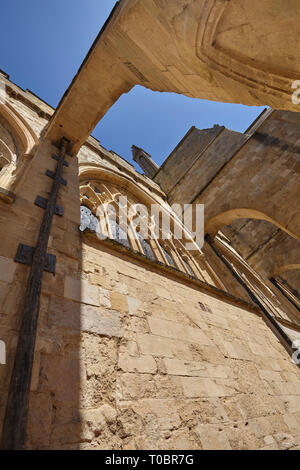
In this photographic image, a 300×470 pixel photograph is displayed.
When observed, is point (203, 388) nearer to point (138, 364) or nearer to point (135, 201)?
point (138, 364)

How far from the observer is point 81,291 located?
1.84 meters

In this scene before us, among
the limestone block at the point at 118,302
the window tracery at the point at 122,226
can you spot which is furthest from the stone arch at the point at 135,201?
the limestone block at the point at 118,302

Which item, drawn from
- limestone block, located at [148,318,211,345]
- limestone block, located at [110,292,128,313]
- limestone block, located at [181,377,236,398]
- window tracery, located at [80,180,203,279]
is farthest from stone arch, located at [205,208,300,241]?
limestone block, located at [110,292,128,313]

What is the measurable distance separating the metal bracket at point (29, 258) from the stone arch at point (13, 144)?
2.03 meters

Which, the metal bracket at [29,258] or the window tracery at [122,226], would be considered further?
the window tracery at [122,226]

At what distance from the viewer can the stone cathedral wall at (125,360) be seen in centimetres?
122

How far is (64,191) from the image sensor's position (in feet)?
9.99

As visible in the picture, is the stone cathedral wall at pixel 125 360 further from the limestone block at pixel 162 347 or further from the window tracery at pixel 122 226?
the window tracery at pixel 122 226

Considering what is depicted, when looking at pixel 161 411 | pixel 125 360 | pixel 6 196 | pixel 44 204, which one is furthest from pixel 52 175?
pixel 161 411

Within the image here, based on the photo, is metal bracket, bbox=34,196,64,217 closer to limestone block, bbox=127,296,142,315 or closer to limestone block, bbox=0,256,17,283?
limestone block, bbox=0,256,17,283

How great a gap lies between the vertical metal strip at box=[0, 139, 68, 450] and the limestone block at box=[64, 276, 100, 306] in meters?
0.26

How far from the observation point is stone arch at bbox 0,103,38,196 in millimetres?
3678
